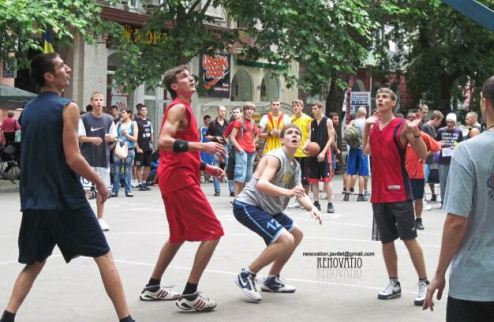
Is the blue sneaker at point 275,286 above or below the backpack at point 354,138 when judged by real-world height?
below

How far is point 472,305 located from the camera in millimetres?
4230

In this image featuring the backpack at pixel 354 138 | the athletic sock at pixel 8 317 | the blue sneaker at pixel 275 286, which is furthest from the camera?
the backpack at pixel 354 138

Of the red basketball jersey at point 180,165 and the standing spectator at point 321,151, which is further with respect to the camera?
the standing spectator at point 321,151

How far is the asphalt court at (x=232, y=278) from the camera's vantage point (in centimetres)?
735

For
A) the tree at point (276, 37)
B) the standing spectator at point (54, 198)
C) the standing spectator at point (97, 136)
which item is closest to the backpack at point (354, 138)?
the tree at point (276, 37)

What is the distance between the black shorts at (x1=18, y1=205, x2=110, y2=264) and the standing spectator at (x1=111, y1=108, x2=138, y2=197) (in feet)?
41.6

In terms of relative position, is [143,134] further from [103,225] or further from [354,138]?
[103,225]

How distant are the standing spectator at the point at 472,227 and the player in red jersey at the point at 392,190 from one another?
11.9ft

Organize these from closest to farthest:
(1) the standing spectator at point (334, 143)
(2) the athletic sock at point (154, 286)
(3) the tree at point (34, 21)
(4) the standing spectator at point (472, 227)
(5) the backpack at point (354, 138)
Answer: (4) the standing spectator at point (472, 227)
(2) the athletic sock at point (154, 286)
(1) the standing spectator at point (334, 143)
(5) the backpack at point (354, 138)
(3) the tree at point (34, 21)

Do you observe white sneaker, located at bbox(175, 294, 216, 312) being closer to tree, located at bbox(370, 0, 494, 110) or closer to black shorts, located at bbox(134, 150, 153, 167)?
black shorts, located at bbox(134, 150, 153, 167)

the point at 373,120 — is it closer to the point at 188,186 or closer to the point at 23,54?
the point at 188,186

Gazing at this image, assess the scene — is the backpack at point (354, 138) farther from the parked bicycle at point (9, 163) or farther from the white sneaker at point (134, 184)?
the parked bicycle at point (9, 163)

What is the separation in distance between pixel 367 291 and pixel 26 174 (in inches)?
141

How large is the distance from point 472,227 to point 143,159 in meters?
17.5
